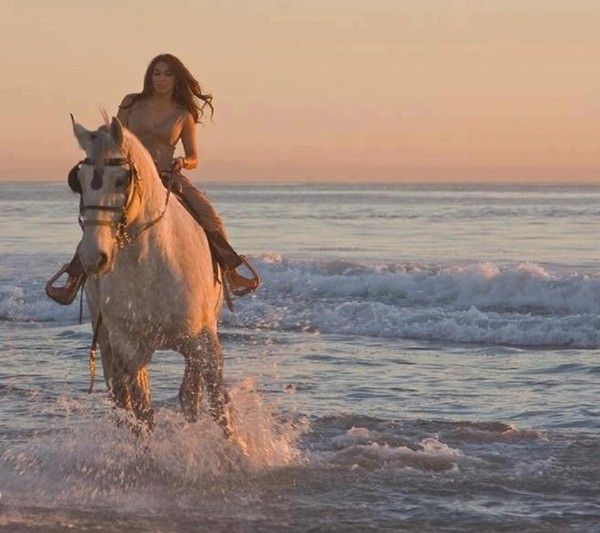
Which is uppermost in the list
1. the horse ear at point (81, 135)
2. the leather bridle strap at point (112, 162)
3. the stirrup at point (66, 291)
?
the horse ear at point (81, 135)

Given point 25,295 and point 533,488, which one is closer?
point 533,488

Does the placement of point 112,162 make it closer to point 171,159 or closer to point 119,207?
point 119,207

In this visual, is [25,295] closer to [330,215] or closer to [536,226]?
[536,226]

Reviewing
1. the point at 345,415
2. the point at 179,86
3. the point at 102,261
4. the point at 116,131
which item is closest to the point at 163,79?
the point at 179,86

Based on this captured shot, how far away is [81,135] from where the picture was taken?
694 cm

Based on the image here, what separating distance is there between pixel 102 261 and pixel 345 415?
4916mm

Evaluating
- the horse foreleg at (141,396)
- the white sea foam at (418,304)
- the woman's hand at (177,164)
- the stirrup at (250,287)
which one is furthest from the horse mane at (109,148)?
the white sea foam at (418,304)

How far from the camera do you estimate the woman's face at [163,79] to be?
342 inches

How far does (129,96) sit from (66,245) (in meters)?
24.9

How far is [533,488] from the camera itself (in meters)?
8.81

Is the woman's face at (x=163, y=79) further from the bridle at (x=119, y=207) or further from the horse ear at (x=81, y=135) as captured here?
the horse ear at (x=81, y=135)

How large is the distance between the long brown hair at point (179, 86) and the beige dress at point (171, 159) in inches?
1.8

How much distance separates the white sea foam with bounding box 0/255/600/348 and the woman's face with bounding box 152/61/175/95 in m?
8.96

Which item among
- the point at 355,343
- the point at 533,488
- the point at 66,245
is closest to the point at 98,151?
the point at 533,488
